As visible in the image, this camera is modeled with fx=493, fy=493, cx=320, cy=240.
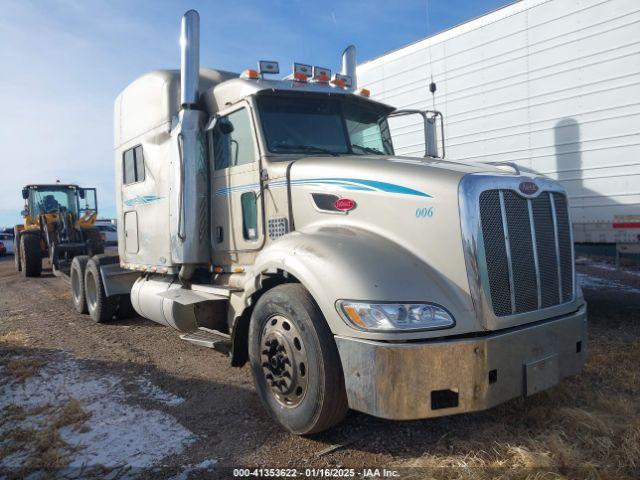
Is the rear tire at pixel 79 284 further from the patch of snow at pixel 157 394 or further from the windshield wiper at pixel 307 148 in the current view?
the windshield wiper at pixel 307 148

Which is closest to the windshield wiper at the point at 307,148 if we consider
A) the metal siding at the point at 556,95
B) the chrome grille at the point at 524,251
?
the chrome grille at the point at 524,251

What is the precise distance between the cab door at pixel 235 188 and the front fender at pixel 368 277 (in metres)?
1.36

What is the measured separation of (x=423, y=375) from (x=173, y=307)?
3078 millimetres

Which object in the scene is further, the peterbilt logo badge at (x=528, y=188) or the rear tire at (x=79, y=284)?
the rear tire at (x=79, y=284)

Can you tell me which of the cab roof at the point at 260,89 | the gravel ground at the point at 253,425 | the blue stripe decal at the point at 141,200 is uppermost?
the cab roof at the point at 260,89

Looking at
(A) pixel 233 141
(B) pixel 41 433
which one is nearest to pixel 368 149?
(A) pixel 233 141

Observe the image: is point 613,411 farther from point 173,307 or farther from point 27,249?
point 27,249

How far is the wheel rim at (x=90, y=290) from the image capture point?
7715 mm

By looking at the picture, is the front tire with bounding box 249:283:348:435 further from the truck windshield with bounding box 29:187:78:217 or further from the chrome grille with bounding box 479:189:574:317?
the truck windshield with bounding box 29:187:78:217

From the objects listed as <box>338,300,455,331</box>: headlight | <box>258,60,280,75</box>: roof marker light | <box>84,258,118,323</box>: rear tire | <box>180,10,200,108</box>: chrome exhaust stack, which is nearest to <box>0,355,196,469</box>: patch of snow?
<box>338,300,455,331</box>: headlight

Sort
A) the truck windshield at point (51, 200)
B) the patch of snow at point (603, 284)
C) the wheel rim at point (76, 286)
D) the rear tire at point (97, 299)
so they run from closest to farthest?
the rear tire at point (97, 299)
the wheel rim at point (76, 286)
the patch of snow at point (603, 284)
the truck windshield at point (51, 200)

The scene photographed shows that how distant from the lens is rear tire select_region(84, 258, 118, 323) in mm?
7406

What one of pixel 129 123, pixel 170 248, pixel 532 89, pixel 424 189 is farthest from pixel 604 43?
pixel 129 123

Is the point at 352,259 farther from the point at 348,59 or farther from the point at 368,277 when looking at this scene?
the point at 348,59
